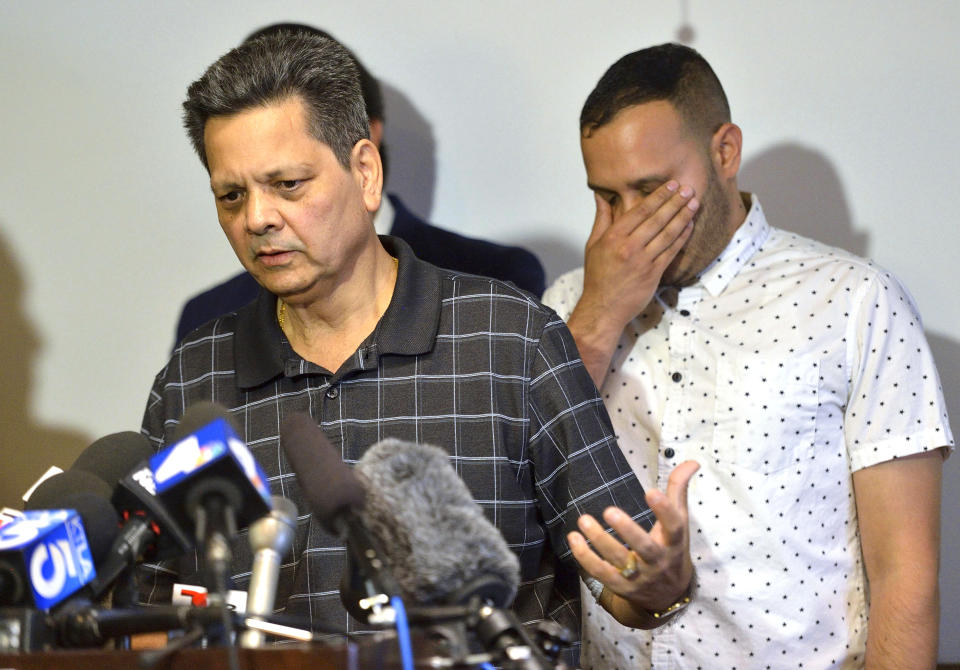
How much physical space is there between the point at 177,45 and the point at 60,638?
77.6 inches

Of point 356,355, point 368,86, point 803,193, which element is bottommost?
point 356,355

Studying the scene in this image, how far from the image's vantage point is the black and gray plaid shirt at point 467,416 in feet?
5.03

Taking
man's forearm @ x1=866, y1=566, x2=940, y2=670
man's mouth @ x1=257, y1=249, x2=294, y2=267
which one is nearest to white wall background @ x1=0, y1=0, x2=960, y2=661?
man's forearm @ x1=866, y1=566, x2=940, y2=670

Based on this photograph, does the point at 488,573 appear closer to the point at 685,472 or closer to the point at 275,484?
the point at 685,472

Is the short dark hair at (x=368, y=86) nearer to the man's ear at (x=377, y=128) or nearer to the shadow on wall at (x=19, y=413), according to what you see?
the man's ear at (x=377, y=128)

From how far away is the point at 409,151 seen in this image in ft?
8.57

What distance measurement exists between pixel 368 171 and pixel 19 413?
1.47m

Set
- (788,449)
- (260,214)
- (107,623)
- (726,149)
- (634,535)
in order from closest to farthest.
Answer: (107,623) → (634,535) → (260,214) → (788,449) → (726,149)

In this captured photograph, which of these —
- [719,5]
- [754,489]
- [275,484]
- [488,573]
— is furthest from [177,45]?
[488,573]

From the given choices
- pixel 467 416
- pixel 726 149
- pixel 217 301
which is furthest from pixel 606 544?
pixel 217 301

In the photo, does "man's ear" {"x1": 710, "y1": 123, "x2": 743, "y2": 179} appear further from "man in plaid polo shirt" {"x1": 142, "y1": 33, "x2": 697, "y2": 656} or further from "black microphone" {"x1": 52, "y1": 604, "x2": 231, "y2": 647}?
"black microphone" {"x1": 52, "y1": 604, "x2": 231, "y2": 647}

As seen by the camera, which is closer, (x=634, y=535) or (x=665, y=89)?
(x=634, y=535)

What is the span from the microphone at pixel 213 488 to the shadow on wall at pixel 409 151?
5.68 ft

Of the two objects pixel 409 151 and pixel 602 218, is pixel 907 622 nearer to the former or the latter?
pixel 602 218
